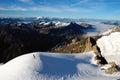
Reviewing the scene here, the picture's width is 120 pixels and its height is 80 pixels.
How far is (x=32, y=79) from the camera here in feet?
141

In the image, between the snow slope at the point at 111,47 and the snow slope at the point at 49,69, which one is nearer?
the snow slope at the point at 49,69

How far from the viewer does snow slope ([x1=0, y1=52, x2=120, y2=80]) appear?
44438mm

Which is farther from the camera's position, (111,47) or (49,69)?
(111,47)

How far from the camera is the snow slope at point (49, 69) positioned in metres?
44.4

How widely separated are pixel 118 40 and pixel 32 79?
69521 millimetres

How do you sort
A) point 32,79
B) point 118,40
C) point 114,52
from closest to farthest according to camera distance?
point 32,79
point 114,52
point 118,40

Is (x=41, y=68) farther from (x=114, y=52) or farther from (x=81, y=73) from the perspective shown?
(x=114, y=52)

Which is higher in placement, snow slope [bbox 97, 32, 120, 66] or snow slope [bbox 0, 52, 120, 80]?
snow slope [bbox 0, 52, 120, 80]

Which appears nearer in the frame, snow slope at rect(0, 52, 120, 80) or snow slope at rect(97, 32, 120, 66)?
snow slope at rect(0, 52, 120, 80)

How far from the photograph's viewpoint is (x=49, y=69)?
4656 centimetres

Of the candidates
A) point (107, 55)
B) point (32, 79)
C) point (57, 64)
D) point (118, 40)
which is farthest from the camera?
point (118, 40)

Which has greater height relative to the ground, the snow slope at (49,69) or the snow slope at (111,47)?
the snow slope at (49,69)

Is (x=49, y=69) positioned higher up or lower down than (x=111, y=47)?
higher up

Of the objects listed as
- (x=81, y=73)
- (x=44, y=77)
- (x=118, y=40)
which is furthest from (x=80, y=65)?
(x=118, y=40)
